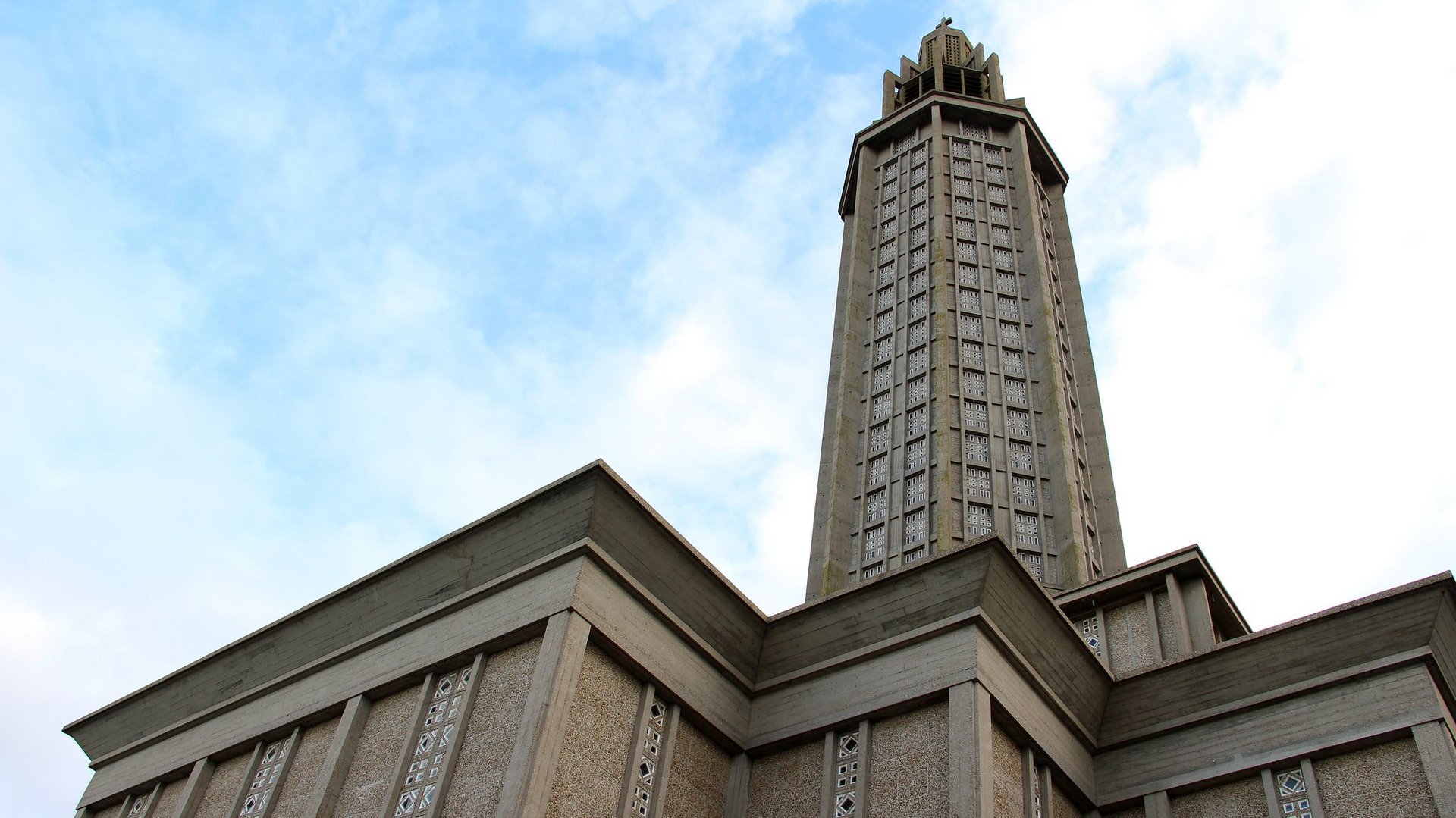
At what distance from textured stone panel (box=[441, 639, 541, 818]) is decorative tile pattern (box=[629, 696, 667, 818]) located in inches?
54.7

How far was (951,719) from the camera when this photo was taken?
1258 centimetres

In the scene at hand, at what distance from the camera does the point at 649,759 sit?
1291cm

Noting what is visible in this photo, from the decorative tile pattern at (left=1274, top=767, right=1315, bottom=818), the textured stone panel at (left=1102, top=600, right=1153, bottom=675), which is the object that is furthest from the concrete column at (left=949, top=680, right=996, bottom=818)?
the textured stone panel at (left=1102, top=600, right=1153, bottom=675)

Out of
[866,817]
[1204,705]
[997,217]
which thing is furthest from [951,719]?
[997,217]

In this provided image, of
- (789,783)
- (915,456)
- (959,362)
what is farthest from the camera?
(959,362)

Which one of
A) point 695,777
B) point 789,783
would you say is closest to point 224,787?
point 695,777

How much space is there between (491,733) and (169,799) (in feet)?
21.8

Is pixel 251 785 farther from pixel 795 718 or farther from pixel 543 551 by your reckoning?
pixel 795 718

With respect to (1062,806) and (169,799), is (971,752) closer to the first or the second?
(1062,806)

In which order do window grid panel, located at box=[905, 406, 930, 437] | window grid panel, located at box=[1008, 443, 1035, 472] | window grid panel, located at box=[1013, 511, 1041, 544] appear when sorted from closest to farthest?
window grid panel, located at box=[1013, 511, 1041, 544] → window grid panel, located at box=[1008, 443, 1035, 472] → window grid panel, located at box=[905, 406, 930, 437]

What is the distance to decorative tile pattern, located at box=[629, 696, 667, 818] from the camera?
492 inches

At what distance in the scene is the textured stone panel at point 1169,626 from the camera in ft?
53.8

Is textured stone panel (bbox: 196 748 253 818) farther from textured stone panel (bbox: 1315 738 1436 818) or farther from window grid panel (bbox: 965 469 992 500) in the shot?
window grid panel (bbox: 965 469 992 500)

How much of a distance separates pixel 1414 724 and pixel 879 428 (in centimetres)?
1515
